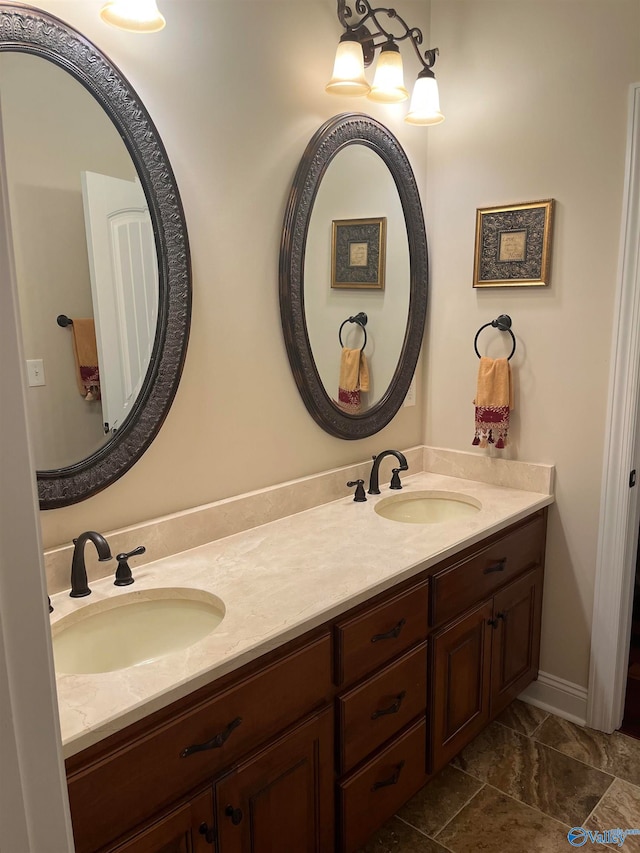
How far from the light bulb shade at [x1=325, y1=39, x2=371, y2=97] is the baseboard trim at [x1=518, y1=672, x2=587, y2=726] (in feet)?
7.05

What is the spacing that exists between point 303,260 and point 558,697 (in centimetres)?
185

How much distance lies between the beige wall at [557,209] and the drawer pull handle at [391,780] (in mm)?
928

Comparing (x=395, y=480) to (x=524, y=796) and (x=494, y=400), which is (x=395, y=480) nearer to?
(x=494, y=400)

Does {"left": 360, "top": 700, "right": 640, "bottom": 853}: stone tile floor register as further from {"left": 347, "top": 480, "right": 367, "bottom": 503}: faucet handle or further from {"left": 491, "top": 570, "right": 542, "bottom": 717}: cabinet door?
{"left": 347, "top": 480, "right": 367, "bottom": 503}: faucet handle

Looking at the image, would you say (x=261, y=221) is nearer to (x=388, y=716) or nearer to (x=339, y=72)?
(x=339, y=72)

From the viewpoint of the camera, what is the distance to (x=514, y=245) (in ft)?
7.39

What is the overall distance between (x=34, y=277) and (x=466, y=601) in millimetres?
1465

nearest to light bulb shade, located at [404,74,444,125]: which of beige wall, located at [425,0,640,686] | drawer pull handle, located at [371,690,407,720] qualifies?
→ beige wall, located at [425,0,640,686]

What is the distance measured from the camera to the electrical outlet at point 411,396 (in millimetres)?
2508

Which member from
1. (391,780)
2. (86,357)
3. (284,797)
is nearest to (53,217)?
(86,357)

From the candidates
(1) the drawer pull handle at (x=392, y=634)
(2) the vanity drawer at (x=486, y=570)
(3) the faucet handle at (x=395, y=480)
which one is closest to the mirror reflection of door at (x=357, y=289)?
(3) the faucet handle at (x=395, y=480)

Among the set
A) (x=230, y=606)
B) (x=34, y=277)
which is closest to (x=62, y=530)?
(x=230, y=606)

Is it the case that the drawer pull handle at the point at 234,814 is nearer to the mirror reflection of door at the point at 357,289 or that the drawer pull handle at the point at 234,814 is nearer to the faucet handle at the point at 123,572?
the faucet handle at the point at 123,572

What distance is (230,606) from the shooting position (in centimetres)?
141
